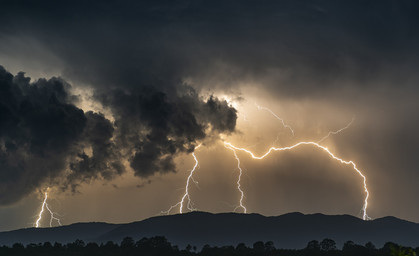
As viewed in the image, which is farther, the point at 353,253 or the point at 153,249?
the point at 153,249

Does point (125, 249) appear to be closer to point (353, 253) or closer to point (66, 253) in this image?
point (66, 253)

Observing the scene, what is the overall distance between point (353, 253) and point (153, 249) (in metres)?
70.2

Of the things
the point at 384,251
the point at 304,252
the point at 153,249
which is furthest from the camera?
the point at 153,249

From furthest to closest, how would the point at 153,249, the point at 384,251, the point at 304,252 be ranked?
1. the point at 153,249
2. the point at 304,252
3. the point at 384,251

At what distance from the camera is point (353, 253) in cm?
16200

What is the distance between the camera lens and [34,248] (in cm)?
18662

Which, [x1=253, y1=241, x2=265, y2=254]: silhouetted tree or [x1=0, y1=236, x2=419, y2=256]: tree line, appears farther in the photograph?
[x1=253, y1=241, x2=265, y2=254]: silhouetted tree

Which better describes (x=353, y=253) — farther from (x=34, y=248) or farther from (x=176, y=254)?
(x=34, y=248)

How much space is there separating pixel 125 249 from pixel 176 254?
61.5ft

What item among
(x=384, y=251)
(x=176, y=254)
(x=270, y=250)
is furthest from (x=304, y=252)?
(x=176, y=254)

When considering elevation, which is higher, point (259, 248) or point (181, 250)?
point (259, 248)

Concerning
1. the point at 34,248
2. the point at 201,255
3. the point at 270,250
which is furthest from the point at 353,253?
the point at 34,248

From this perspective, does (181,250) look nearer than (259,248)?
Yes

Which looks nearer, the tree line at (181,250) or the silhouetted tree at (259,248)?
the tree line at (181,250)
